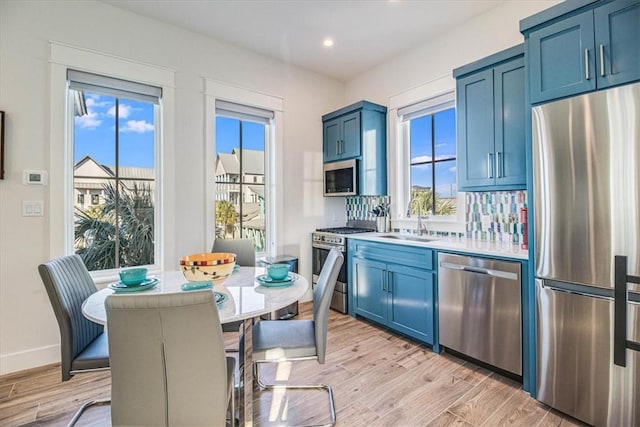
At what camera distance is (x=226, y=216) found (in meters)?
3.53

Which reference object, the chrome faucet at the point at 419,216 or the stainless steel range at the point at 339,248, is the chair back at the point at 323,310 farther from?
the chrome faucet at the point at 419,216

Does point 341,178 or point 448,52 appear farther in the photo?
point 341,178

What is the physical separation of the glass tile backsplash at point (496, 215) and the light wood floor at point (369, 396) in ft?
3.73

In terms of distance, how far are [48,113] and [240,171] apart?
1730 millimetres

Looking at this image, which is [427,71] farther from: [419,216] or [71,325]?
[71,325]

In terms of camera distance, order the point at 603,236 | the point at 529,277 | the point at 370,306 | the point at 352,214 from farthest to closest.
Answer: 1. the point at 352,214
2. the point at 370,306
3. the point at 529,277
4. the point at 603,236

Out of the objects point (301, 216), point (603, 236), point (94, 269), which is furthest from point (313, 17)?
point (94, 269)

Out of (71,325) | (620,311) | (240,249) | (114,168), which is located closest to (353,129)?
(240,249)

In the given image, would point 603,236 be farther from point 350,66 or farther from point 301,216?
point 350,66

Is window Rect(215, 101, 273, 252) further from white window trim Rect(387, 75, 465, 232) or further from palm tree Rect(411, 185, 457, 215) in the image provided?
palm tree Rect(411, 185, 457, 215)

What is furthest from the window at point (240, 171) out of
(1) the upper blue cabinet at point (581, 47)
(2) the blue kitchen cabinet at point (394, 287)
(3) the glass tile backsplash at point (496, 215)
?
(1) the upper blue cabinet at point (581, 47)

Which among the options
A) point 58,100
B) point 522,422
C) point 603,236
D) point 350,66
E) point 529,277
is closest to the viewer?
point 603,236

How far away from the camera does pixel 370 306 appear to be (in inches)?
128

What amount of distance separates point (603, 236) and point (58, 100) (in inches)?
153
